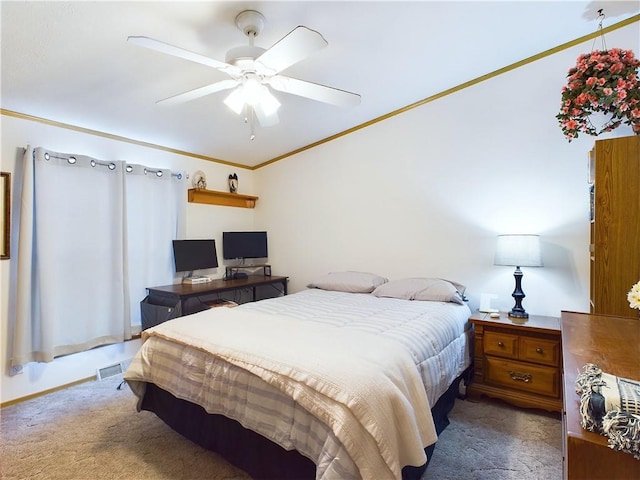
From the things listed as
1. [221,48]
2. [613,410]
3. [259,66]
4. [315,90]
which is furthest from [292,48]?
[613,410]

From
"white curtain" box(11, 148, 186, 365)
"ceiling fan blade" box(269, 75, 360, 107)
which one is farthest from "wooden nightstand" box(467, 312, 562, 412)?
"white curtain" box(11, 148, 186, 365)

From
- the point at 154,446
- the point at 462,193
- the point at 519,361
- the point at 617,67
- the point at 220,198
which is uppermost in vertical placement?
the point at 617,67

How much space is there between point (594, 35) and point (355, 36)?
6.22ft

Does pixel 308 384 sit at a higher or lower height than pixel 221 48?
lower

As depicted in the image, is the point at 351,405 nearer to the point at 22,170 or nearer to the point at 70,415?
the point at 70,415

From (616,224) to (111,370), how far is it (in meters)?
4.22

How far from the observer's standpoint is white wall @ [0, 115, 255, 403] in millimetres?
2604

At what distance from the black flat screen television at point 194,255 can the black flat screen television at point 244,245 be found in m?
0.16

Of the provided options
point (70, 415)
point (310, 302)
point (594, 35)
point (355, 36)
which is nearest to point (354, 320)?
point (310, 302)

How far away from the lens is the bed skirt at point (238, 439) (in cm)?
149

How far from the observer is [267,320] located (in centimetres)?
207

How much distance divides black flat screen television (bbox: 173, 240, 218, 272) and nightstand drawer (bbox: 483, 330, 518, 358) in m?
3.00

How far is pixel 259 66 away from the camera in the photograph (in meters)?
1.82

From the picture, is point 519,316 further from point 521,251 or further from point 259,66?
point 259,66
